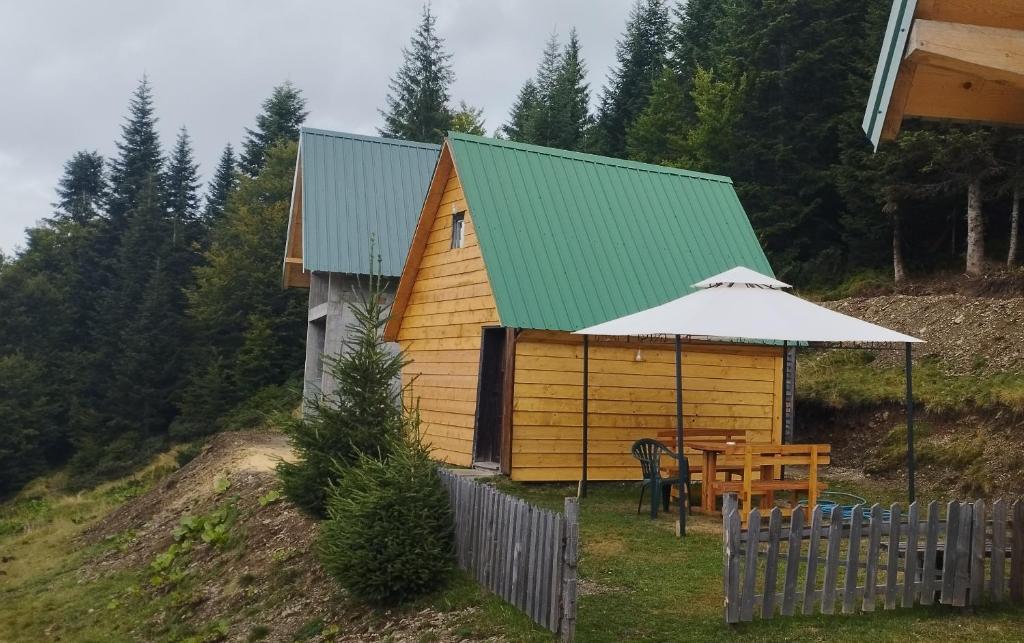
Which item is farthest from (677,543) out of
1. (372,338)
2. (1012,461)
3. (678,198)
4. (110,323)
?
(110,323)

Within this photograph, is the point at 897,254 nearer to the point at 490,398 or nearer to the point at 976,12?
the point at 490,398

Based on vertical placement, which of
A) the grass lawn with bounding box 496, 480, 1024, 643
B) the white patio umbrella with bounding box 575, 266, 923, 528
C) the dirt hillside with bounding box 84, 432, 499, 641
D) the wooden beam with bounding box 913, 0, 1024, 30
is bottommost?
the dirt hillside with bounding box 84, 432, 499, 641

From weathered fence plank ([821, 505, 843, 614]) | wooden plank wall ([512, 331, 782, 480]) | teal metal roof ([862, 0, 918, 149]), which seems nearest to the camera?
teal metal roof ([862, 0, 918, 149])

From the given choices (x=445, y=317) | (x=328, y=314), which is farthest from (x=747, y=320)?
(x=328, y=314)

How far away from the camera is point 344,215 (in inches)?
783

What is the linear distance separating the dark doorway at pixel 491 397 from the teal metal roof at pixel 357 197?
5.85 metres

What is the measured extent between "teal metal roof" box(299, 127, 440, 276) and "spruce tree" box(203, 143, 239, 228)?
3501 cm

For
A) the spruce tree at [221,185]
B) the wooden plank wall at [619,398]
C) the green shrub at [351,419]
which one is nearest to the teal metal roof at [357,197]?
the wooden plank wall at [619,398]

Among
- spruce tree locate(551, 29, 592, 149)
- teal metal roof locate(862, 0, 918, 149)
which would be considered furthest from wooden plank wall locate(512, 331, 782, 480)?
spruce tree locate(551, 29, 592, 149)

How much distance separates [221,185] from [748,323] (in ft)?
173

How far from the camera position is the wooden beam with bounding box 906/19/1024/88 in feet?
14.6

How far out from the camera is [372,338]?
31.5ft

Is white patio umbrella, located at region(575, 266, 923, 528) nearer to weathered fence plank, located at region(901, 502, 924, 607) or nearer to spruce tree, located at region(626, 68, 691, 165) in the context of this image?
weathered fence plank, located at region(901, 502, 924, 607)

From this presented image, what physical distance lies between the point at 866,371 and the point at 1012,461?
631 cm
